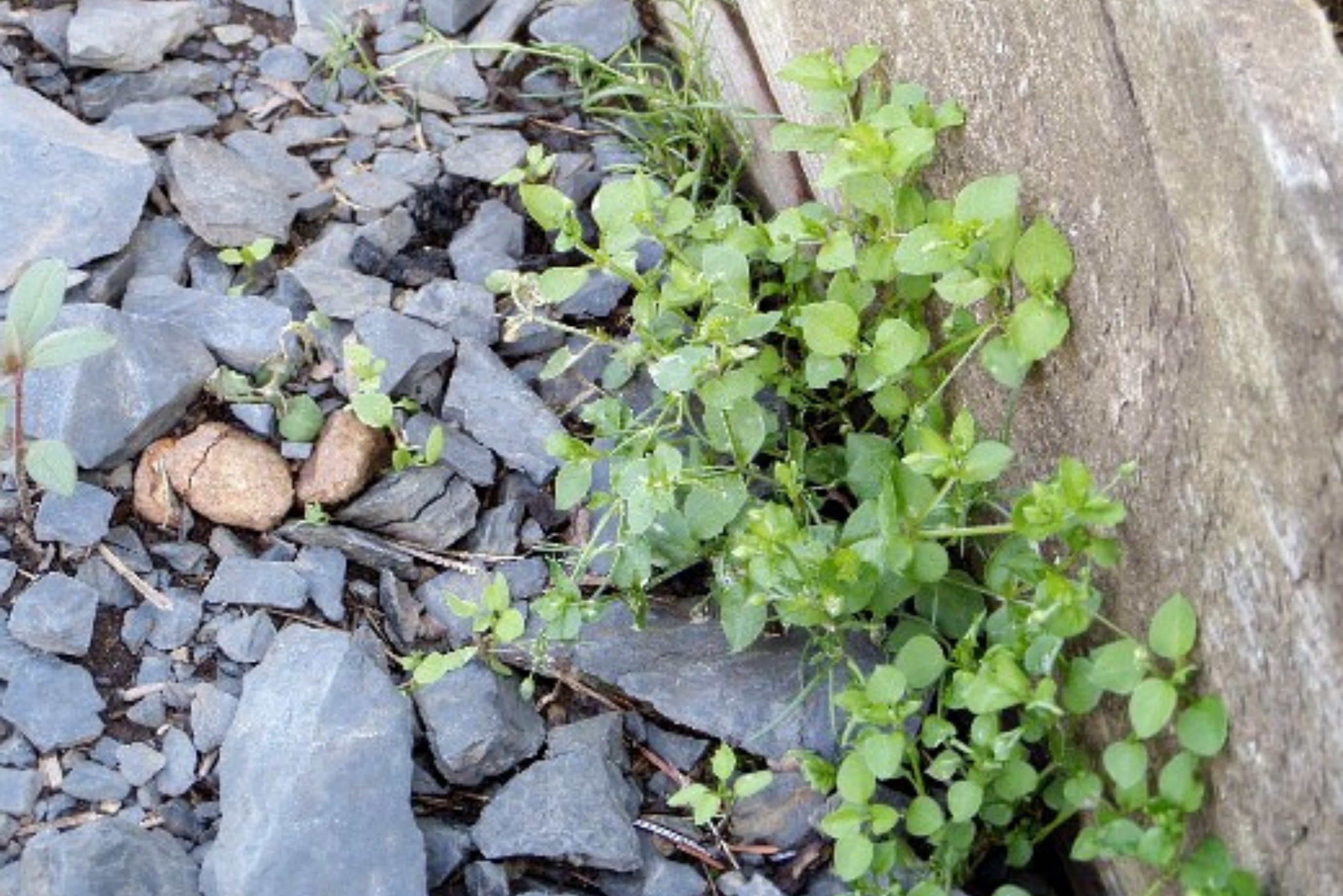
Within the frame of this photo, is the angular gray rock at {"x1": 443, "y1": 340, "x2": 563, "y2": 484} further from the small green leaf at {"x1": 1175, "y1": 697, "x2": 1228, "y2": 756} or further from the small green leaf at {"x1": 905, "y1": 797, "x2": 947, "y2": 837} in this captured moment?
the small green leaf at {"x1": 1175, "y1": 697, "x2": 1228, "y2": 756}

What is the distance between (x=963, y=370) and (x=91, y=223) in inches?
51.8

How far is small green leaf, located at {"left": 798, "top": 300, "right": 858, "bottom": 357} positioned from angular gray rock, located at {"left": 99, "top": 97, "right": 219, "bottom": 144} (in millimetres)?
1252

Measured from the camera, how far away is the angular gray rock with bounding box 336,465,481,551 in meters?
2.60

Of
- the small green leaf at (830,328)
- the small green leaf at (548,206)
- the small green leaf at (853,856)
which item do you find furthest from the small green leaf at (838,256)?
the small green leaf at (853,856)

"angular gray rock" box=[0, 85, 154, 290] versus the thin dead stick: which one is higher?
"angular gray rock" box=[0, 85, 154, 290]

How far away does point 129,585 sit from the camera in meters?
2.50

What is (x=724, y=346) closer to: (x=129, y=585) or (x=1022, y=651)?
(x=1022, y=651)

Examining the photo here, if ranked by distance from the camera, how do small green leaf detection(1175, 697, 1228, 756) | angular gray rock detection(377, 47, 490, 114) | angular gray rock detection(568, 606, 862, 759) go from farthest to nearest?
angular gray rock detection(377, 47, 490, 114) → angular gray rock detection(568, 606, 862, 759) → small green leaf detection(1175, 697, 1228, 756)

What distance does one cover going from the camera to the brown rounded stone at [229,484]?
258 cm

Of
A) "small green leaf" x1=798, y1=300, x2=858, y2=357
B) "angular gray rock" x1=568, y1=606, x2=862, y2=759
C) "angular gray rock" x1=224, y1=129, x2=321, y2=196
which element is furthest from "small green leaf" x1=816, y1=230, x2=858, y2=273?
"angular gray rock" x1=224, y1=129, x2=321, y2=196

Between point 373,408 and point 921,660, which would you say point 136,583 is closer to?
point 373,408

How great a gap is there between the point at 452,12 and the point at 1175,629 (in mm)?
1923

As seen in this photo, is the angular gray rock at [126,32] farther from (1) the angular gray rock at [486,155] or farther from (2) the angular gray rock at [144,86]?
(1) the angular gray rock at [486,155]

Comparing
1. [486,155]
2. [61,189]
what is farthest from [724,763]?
[61,189]
